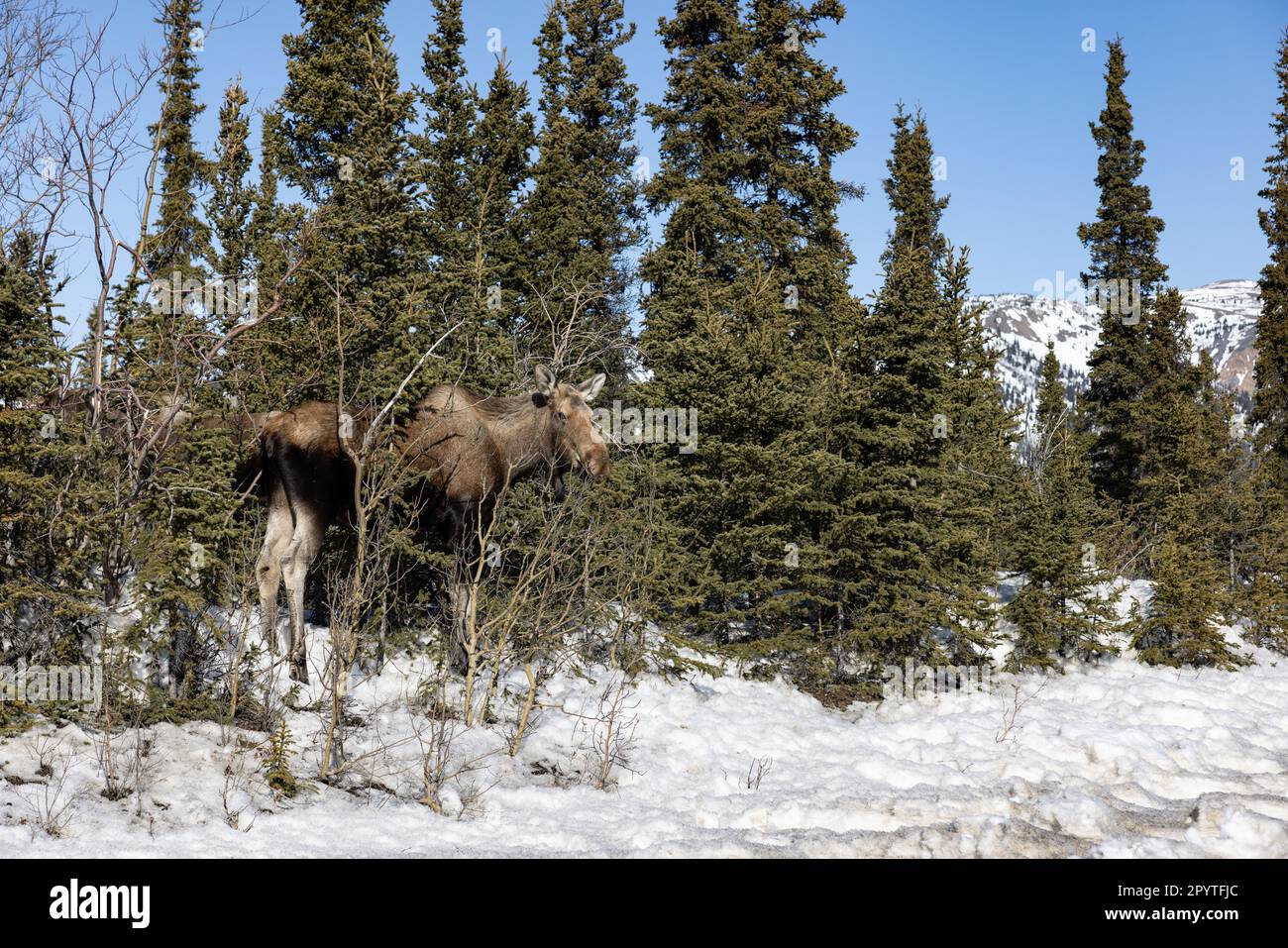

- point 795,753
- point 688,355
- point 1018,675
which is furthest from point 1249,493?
point 795,753

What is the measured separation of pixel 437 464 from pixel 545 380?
1521 mm

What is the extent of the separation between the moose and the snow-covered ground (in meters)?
1.28

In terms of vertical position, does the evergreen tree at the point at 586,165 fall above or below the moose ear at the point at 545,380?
above

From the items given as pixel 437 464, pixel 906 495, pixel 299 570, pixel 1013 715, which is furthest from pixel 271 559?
pixel 1013 715

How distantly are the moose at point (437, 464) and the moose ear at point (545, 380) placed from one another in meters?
0.01

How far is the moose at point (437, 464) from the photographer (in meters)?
9.91

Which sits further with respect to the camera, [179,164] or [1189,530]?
[179,164]

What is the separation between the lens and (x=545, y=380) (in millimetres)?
11219

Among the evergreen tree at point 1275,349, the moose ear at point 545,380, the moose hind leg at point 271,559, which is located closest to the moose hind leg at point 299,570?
the moose hind leg at point 271,559

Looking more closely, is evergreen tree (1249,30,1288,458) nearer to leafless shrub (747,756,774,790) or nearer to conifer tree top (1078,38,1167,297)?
conifer tree top (1078,38,1167,297)

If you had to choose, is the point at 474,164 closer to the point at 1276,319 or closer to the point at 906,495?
the point at 906,495

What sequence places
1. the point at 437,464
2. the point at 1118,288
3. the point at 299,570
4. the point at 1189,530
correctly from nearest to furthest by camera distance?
the point at 299,570
the point at 437,464
the point at 1189,530
the point at 1118,288

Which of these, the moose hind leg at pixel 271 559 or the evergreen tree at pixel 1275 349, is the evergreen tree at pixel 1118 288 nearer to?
the evergreen tree at pixel 1275 349
